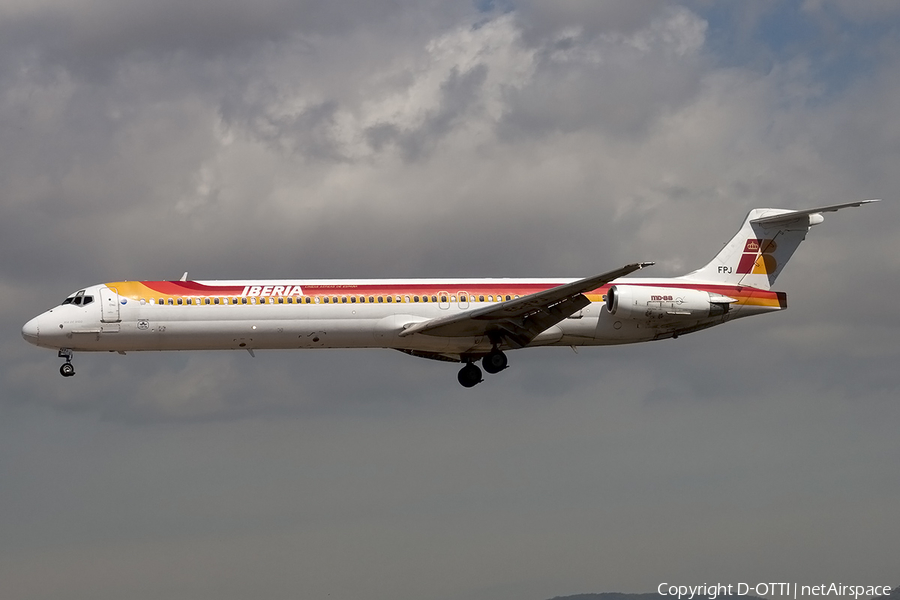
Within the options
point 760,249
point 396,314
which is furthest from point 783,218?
point 396,314

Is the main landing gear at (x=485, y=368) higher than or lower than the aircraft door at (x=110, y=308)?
lower

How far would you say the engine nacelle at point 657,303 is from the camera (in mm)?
45094

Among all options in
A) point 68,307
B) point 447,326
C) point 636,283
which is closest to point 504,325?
point 447,326

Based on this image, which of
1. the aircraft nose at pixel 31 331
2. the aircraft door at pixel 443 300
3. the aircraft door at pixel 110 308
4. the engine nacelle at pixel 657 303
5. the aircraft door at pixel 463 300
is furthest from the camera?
the aircraft door at pixel 463 300

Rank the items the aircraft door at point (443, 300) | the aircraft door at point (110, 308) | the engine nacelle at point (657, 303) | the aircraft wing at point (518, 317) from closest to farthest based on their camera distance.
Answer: the aircraft wing at point (518, 317), the aircraft door at point (110, 308), the aircraft door at point (443, 300), the engine nacelle at point (657, 303)

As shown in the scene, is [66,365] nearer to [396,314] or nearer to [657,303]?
[396,314]

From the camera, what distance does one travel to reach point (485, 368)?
46.5 meters

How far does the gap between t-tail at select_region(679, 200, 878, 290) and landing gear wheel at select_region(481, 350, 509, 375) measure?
780 centimetres

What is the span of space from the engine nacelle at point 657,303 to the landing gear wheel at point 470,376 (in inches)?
231

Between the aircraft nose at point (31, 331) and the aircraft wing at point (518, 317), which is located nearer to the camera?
the aircraft wing at point (518, 317)

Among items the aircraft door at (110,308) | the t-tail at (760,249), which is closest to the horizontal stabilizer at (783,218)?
the t-tail at (760,249)

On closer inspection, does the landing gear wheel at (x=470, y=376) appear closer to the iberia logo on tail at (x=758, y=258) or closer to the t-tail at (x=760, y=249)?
the t-tail at (x=760, y=249)

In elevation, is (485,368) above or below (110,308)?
below

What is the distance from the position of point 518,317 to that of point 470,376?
16.1 feet
